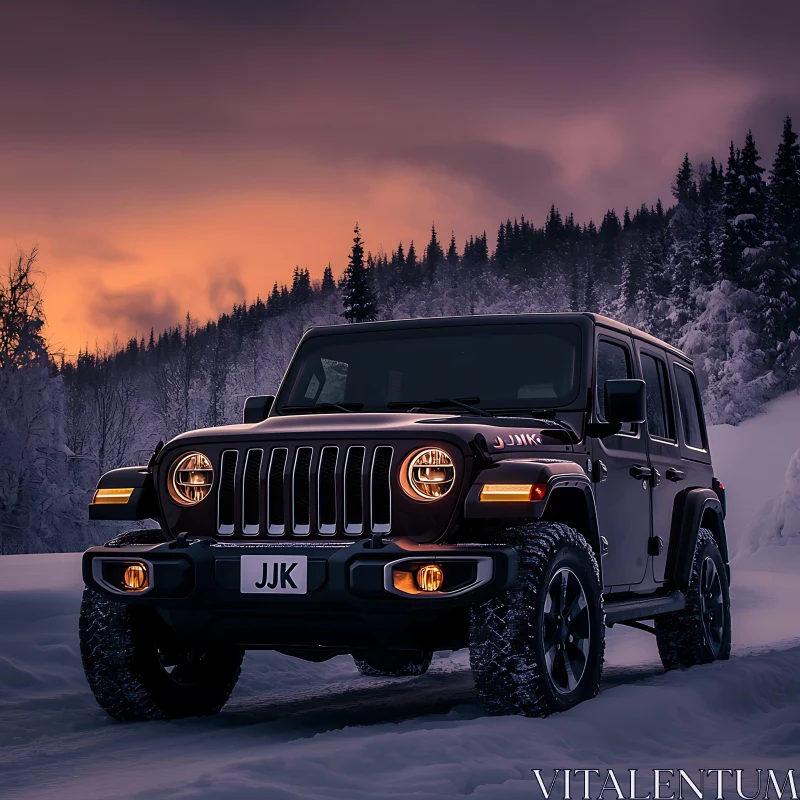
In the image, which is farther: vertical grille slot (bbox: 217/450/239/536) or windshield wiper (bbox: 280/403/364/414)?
windshield wiper (bbox: 280/403/364/414)

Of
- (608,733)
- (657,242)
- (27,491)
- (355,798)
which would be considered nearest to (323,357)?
(608,733)

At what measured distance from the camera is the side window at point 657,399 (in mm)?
8281

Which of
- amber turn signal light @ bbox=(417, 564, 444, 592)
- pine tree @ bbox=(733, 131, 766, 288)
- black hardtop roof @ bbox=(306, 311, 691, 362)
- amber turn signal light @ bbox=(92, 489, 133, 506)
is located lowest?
amber turn signal light @ bbox=(417, 564, 444, 592)

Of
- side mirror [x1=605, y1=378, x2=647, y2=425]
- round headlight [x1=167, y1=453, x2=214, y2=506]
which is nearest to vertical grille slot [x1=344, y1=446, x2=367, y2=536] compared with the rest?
round headlight [x1=167, y1=453, x2=214, y2=506]

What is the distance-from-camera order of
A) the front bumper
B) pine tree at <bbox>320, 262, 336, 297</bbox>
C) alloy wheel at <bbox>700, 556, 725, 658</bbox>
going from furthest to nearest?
pine tree at <bbox>320, 262, 336, 297</bbox>
alloy wheel at <bbox>700, 556, 725, 658</bbox>
the front bumper

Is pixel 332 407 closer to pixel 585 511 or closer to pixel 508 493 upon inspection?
pixel 585 511

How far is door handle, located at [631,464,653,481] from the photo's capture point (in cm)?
752

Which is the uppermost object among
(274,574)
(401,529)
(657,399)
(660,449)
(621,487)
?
(657,399)

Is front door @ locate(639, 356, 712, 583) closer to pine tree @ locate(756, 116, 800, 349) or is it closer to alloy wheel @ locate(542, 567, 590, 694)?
alloy wheel @ locate(542, 567, 590, 694)

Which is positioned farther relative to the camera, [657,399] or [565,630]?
[657,399]

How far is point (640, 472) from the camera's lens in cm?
764

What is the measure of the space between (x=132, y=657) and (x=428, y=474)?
182 cm

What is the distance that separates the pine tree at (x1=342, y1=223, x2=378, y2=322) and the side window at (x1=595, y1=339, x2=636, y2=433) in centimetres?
4437

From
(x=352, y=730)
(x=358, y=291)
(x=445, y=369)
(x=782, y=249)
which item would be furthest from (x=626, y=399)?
(x=782, y=249)
